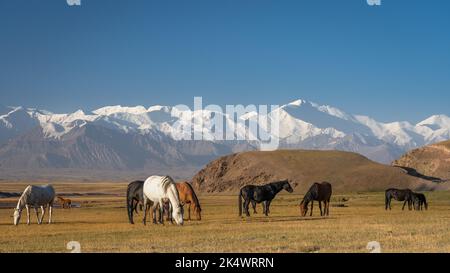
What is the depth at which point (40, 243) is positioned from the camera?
25969 mm

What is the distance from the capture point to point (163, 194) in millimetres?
34156

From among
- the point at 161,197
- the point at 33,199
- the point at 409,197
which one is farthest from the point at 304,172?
the point at 161,197

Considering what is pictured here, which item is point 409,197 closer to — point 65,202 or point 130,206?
point 130,206

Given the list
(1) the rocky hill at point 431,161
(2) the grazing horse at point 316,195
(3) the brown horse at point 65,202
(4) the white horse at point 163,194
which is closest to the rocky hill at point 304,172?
(1) the rocky hill at point 431,161

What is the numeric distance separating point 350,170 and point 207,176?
135ft

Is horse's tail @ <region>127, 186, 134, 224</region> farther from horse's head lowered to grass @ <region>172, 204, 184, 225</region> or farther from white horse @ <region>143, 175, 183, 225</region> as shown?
horse's head lowered to grass @ <region>172, 204, 184, 225</region>

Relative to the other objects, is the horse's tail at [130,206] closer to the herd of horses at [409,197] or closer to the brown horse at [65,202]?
the herd of horses at [409,197]

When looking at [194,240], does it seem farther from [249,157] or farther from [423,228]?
[249,157]

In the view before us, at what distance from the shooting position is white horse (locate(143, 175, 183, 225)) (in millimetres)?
33438

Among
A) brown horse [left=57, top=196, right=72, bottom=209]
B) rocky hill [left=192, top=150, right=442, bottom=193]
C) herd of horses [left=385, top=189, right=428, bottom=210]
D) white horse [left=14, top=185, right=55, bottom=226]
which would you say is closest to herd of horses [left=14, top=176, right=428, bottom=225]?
white horse [left=14, top=185, right=55, bottom=226]

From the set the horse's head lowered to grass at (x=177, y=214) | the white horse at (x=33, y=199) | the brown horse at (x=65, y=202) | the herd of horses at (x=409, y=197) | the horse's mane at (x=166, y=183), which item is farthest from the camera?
the brown horse at (x=65, y=202)

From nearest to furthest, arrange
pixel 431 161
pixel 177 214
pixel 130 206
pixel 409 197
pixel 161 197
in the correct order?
1. pixel 177 214
2. pixel 161 197
3. pixel 130 206
4. pixel 409 197
5. pixel 431 161

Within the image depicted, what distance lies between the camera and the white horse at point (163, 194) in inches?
1316
